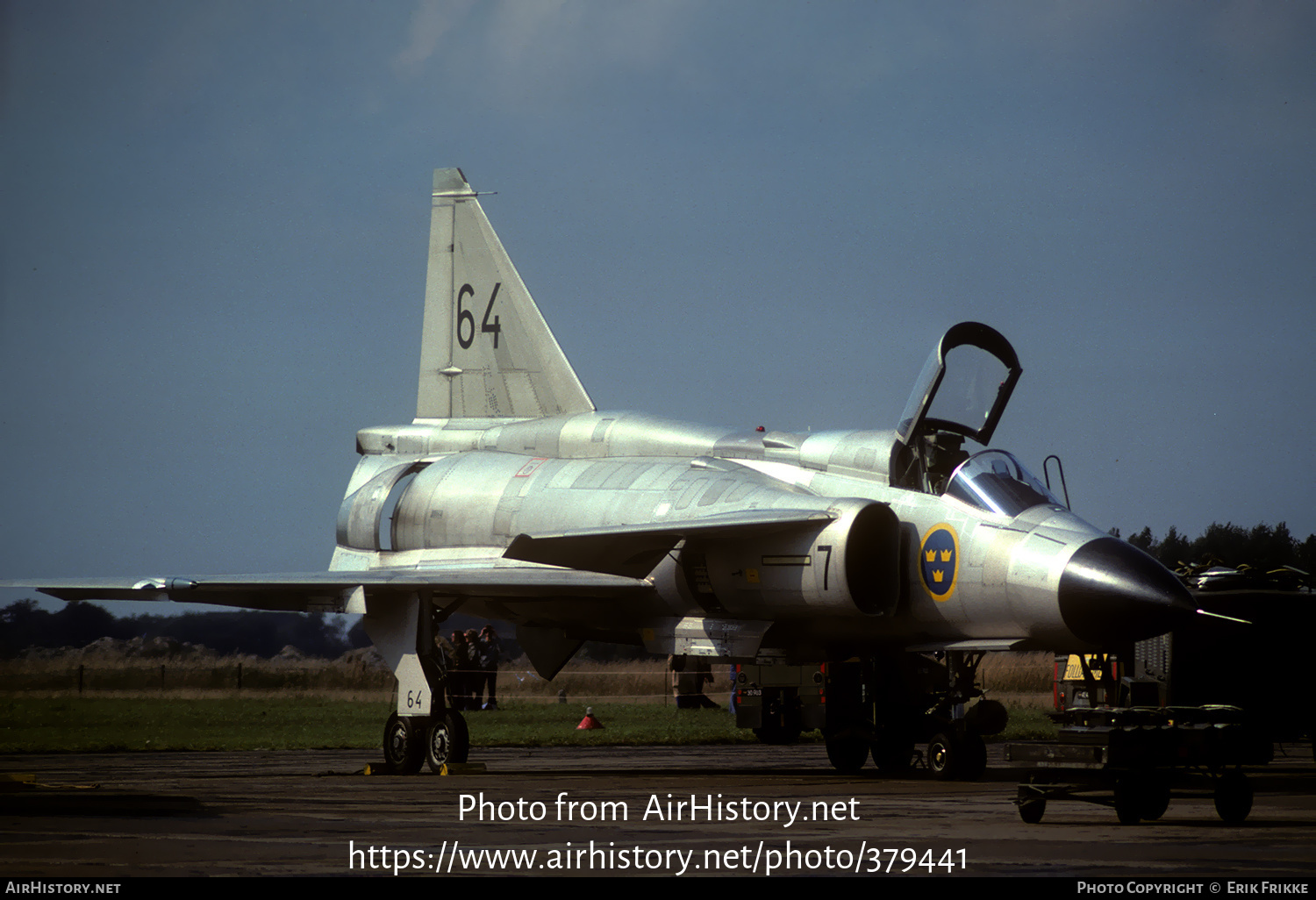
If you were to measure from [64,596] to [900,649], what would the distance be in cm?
860

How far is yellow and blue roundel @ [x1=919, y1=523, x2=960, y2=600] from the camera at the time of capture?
13125 mm

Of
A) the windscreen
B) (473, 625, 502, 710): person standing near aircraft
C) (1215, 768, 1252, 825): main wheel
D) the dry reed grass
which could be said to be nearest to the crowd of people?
(473, 625, 502, 710): person standing near aircraft

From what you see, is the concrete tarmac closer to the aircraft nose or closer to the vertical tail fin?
the aircraft nose

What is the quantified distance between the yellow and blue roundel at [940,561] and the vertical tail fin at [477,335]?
6.26 m

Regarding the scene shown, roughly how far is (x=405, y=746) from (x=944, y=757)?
5293mm

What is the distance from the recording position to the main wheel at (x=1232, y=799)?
30.4 ft

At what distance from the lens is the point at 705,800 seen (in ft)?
→ 36.4

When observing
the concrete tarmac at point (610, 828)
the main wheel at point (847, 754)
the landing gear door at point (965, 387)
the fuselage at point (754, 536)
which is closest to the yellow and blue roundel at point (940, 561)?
the fuselage at point (754, 536)

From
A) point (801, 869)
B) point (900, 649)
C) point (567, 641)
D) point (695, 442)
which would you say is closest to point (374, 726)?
point (567, 641)

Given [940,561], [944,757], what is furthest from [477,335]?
[944,757]

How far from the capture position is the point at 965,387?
549 inches

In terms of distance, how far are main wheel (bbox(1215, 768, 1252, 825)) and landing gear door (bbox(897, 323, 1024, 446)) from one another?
16.8 ft
